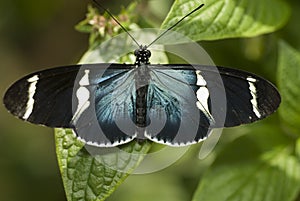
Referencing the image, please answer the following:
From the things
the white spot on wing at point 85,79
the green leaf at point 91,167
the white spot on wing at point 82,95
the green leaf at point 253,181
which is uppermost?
the white spot on wing at point 85,79

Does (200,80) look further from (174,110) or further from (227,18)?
(227,18)

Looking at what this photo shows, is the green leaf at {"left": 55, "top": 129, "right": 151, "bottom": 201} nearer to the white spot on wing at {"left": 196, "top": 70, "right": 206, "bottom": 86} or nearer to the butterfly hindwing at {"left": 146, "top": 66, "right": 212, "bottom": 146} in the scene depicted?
the butterfly hindwing at {"left": 146, "top": 66, "right": 212, "bottom": 146}

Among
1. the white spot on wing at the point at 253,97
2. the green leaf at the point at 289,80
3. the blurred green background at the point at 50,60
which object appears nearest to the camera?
the white spot on wing at the point at 253,97

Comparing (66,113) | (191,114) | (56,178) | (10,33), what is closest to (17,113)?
(66,113)

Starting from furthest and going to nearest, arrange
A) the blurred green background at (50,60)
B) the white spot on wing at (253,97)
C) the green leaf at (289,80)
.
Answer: the blurred green background at (50,60)
the green leaf at (289,80)
the white spot on wing at (253,97)

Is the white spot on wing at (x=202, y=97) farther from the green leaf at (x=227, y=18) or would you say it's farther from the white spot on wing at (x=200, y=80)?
the green leaf at (x=227, y=18)

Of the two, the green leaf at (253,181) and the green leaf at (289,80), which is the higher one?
the green leaf at (289,80)

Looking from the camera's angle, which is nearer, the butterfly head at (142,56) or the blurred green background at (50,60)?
the butterfly head at (142,56)

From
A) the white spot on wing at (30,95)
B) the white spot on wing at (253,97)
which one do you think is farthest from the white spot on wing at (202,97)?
the white spot on wing at (30,95)
